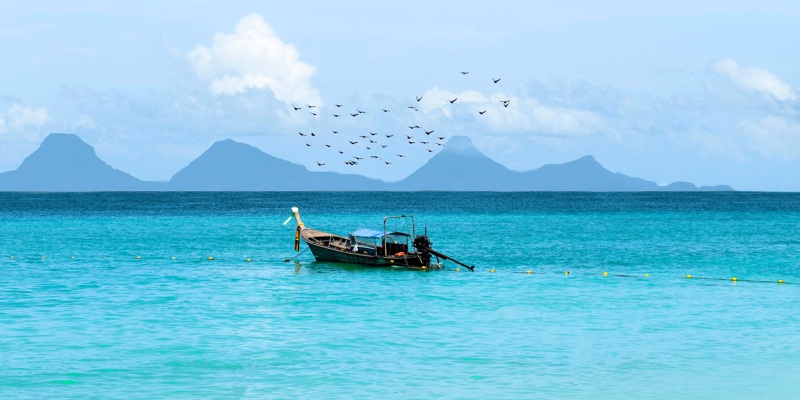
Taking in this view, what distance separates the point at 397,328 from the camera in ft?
121

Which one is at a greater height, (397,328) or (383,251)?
(383,251)

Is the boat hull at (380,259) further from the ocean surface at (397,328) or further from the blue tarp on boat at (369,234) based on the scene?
the blue tarp on boat at (369,234)

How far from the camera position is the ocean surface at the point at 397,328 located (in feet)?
89.2

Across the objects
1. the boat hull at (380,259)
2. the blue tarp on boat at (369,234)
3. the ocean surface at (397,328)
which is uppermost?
the blue tarp on boat at (369,234)

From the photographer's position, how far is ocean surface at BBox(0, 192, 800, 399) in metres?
27.2

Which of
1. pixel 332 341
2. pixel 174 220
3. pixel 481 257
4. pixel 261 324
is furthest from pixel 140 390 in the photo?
pixel 174 220

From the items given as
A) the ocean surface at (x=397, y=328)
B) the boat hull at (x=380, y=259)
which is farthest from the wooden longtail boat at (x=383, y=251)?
the ocean surface at (x=397, y=328)

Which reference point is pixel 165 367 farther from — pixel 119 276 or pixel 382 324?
pixel 119 276

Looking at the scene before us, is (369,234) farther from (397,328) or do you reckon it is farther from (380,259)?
(397,328)

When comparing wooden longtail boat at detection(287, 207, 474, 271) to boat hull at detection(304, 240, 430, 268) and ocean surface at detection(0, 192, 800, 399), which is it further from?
ocean surface at detection(0, 192, 800, 399)

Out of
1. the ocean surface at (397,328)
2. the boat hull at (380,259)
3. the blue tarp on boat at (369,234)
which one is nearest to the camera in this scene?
the ocean surface at (397,328)

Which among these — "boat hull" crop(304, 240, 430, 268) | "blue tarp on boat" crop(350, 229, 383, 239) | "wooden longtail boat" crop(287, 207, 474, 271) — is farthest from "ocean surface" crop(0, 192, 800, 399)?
"blue tarp on boat" crop(350, 229, 383, 239)

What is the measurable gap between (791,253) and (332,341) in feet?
183

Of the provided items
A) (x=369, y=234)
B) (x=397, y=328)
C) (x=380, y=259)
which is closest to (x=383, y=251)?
(x=380, y=259)
